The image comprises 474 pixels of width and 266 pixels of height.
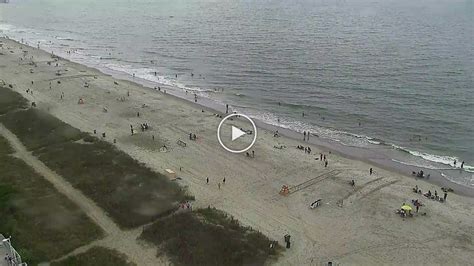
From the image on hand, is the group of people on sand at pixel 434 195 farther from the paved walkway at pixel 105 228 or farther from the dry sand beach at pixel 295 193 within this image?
the paved walkway at pixel 105 228

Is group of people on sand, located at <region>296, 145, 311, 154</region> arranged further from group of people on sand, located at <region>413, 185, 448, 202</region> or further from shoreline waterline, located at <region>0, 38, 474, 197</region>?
group of people on sand, located at <region>413, 185, 448, 202</region>

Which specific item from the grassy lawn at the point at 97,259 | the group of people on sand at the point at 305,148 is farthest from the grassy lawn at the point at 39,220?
the group of people on sand at the point at 305,148

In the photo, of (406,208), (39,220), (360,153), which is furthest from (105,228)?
(360,153)

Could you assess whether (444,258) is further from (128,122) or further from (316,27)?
(316,27)

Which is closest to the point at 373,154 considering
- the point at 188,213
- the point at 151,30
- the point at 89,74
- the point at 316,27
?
the point at 188,213

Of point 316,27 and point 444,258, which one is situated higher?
point 316,27

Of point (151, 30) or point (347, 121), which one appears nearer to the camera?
point (347, 121)

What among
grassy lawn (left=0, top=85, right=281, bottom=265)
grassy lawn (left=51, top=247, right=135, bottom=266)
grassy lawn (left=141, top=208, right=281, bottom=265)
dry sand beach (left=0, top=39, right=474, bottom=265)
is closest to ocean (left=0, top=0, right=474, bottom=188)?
dry sand beach (left=0, top=39, right=474, bottom=265)
